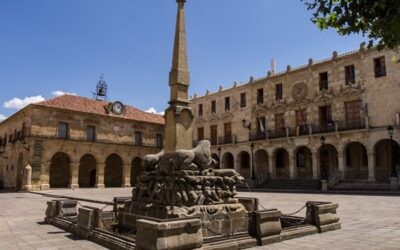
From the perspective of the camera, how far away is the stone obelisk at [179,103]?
7492mm

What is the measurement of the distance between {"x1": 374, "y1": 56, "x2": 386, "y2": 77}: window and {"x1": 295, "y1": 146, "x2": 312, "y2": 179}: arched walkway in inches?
318

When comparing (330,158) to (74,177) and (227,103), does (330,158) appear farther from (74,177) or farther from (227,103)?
(74,177)

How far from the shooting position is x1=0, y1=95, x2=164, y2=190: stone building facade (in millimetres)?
27094

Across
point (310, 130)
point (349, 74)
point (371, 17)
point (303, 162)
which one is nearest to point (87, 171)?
point (303, 162)

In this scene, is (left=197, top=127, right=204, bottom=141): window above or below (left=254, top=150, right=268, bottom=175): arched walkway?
above

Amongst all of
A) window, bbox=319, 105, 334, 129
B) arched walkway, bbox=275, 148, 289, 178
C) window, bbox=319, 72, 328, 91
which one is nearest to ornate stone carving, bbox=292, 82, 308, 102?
window, bbox=319, 72, 328, 91

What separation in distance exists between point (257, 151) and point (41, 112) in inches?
755

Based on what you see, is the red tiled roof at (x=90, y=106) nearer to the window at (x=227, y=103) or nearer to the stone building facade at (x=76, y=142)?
the stone building facade at (x=76, y=142)

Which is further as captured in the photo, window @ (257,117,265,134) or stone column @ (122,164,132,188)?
stone column @ (122,164,132,188)

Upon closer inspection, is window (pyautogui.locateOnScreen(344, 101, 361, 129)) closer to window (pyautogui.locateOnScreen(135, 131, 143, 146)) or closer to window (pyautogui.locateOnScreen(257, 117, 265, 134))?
window (pyautogui.locateOnScreen(257, 117, 265, 134))

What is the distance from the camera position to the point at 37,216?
34.3 feet

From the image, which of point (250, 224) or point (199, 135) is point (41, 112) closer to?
point (199, 135)

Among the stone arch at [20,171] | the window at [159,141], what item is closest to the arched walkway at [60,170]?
the stone arch at [20,171]

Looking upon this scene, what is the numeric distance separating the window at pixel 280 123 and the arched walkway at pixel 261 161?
2931 mm
